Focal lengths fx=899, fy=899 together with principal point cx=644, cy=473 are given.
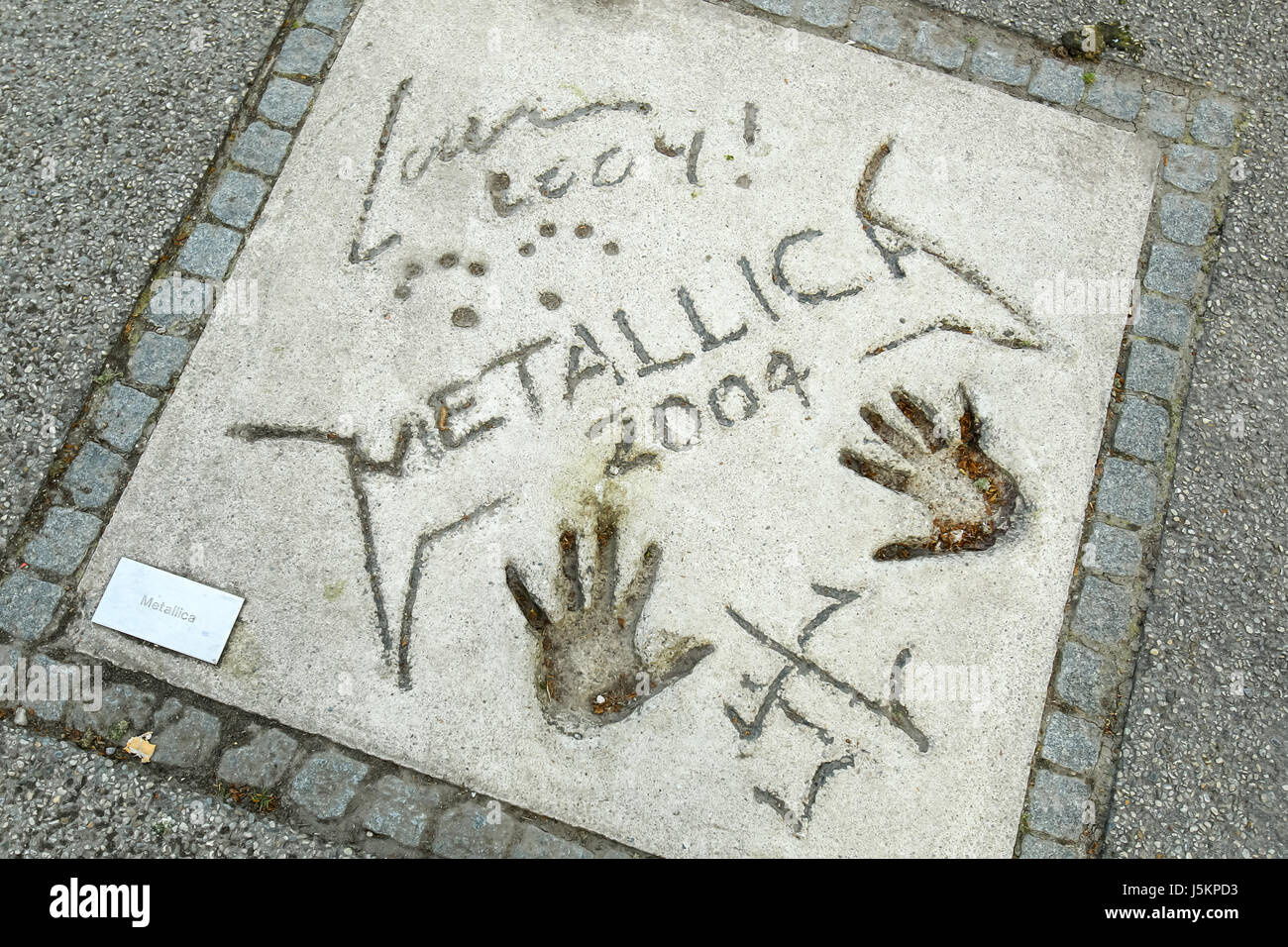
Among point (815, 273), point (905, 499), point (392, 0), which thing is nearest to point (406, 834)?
point (905, 499)

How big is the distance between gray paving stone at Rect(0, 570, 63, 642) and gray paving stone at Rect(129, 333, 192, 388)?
0.63 meters

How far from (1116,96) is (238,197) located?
9.52ft

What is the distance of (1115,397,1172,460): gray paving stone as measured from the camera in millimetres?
2711

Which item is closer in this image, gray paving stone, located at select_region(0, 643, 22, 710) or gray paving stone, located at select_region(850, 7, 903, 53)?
gray paving stone, located at select_region(0, 643, 22, 710)

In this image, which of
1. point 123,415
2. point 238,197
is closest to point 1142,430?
point 238,197

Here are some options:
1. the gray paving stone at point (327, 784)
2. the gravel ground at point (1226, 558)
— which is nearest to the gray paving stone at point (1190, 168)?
the gravel ground at point (1226, 558)

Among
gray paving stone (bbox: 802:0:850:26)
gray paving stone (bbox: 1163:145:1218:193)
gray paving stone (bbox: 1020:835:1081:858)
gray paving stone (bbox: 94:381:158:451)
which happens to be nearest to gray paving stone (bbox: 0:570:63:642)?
gray paving stone (bbox: 94:381:158:451)

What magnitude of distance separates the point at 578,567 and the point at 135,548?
1.24m

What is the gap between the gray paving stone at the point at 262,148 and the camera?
285cm

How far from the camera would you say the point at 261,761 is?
2.41 meters

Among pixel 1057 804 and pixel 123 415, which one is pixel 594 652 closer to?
pixel 1057 804

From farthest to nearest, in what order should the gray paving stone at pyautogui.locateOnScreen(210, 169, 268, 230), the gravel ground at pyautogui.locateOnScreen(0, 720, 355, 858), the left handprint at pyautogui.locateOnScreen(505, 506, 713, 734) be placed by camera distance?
the gray paving stone at pyautogui.locateOnScreen(210, 169, 268, 230) → the left handprint at pyautogui.locateOnScreen(505, 506, 713, 734) → the gravel ground at pyautogui.locateOnScreen(0, 720, 355, 858)

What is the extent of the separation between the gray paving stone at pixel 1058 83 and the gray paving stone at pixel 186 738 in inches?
127

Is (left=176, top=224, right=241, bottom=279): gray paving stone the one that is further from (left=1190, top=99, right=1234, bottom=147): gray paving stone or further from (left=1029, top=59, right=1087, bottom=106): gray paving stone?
(left=1190, top=99, right=1234, bottom=147): gray paving stone
